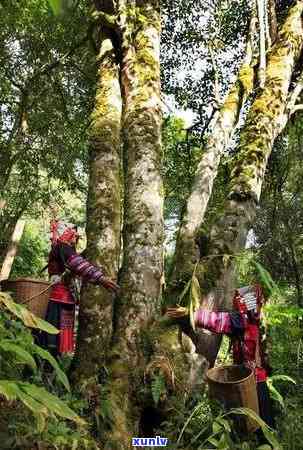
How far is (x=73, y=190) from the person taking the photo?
15602 millimetres

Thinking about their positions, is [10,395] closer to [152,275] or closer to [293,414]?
[152,275]

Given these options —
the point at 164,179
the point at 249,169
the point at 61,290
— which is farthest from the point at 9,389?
the point at 164,179

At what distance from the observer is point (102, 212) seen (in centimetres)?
484

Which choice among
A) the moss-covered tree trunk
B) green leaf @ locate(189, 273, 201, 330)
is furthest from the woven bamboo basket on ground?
green leaf @ locate(189, 273, 201, 330)

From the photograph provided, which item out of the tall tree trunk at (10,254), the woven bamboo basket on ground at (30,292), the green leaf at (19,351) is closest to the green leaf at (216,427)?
the green leaf at (19,351)

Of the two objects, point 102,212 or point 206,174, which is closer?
point 102,212

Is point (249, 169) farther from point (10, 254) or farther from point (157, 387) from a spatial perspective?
point (10, 254)

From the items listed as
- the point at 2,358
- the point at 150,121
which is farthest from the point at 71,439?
the point at 150,121

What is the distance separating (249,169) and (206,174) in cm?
92

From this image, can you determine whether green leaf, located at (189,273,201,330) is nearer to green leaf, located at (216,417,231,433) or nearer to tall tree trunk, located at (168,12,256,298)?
tall tree trunk, located at (168,12,256,298)

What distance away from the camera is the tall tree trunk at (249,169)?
5051 millimetres

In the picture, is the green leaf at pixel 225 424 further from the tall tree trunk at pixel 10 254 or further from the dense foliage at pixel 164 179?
the tall tree trunk at pixel 10 254

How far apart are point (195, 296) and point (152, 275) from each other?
54 cm

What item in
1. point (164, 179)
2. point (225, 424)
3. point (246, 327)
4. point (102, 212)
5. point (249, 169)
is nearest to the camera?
point (225, 424)
